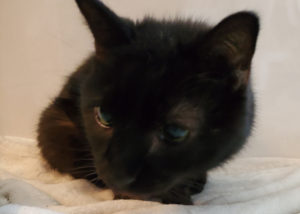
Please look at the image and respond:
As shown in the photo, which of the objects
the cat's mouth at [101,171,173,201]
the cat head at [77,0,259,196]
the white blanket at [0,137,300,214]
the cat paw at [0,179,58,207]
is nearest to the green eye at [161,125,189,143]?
the cat head at [77,0,259,196]

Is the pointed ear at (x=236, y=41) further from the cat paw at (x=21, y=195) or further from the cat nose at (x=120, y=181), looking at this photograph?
the cat paw at (x=21, y=195)

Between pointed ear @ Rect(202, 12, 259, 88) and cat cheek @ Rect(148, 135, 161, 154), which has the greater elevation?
pointed ear @ Rect(202, 12, 259, 88)

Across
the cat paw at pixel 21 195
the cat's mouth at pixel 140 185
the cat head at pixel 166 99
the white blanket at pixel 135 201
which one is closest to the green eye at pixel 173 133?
the cat head at pixel 166 99

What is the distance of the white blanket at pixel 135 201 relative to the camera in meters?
0.99

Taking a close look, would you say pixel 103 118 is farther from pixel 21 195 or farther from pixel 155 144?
pixel 21 195

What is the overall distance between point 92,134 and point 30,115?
0.95 meters

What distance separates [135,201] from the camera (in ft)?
3.43

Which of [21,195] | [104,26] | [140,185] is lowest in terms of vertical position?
[21,195]

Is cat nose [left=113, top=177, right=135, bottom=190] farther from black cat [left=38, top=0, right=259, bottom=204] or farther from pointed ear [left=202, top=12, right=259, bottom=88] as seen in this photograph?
pointed ear [left=202, top=12, right=259, bottom=88]

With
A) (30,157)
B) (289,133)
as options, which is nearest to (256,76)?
(289,133)

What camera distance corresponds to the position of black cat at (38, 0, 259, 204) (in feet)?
2.66

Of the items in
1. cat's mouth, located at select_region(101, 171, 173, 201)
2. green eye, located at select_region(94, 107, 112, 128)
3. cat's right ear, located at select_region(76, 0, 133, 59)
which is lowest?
cat's mouth, located at select_region(101, 171, 173, 201)

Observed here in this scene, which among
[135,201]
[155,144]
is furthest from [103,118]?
[135,201]

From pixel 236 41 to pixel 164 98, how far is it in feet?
0.69
